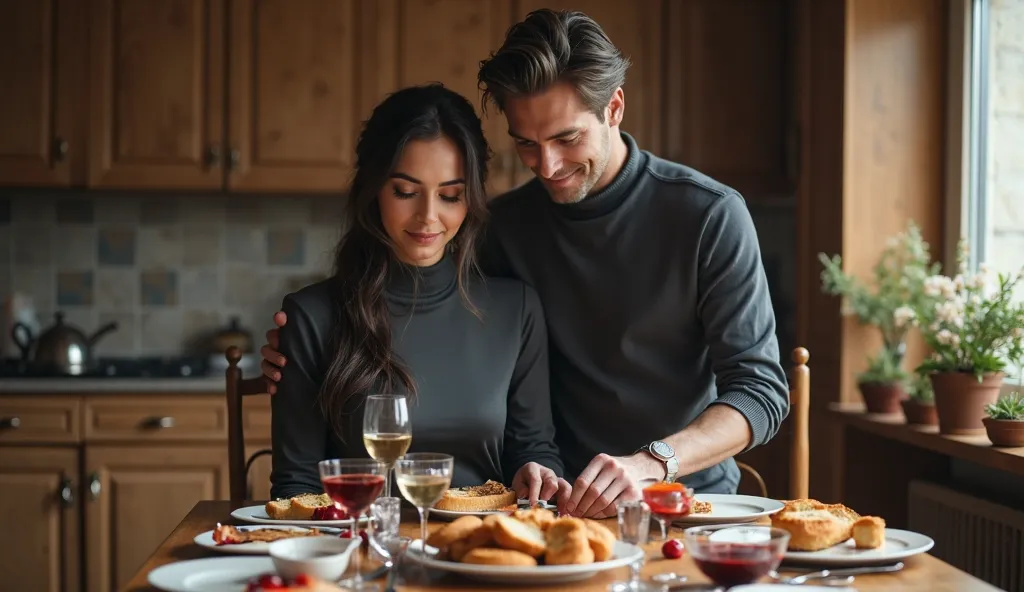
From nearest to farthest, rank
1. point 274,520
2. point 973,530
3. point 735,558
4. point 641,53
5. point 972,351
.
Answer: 1. point 735,558
2. point 274,520
3. point 972,351
4. point 973,530
5. point 641,53

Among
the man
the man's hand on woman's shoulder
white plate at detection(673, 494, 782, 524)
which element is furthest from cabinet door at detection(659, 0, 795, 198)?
white plate at detection(673, 494, 782, 524)

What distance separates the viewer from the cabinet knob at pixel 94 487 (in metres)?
3.58

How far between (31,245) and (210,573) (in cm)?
337

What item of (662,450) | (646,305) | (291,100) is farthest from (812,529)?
(291,100)

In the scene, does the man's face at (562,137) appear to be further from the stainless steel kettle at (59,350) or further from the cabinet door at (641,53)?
the stainless steel kettle at (59,350)

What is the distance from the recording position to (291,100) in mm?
3943

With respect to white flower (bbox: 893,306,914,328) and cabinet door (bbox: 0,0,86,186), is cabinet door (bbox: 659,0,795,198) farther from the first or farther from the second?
cabinet door (bbox: 0,0,86,186)

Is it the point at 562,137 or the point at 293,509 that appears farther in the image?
the point at 562,137

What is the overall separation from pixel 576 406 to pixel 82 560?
2205mm

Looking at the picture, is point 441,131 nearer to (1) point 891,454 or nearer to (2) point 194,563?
(2) point 194,563

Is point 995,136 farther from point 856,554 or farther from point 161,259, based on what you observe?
point 161,259

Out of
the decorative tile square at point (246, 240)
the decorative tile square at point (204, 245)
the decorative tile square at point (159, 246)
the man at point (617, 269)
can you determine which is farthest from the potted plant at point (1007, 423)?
the decorative tile square at point (159, 246)

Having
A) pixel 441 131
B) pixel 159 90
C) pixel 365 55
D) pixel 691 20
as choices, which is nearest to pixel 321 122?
pixel 365 55

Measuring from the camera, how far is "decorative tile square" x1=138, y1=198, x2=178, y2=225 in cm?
427
